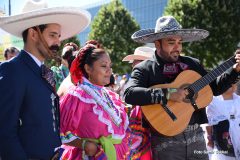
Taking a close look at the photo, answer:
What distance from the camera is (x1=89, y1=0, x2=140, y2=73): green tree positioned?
2905 cm

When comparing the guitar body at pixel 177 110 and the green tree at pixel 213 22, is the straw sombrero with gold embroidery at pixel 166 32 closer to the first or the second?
the guitar body at pixel 177 110

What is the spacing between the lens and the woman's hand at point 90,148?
2.89m

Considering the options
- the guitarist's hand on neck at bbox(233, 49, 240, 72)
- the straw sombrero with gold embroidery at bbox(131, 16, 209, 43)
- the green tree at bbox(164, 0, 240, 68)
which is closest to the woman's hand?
the straw sombrero with gold embroidery at bbox(131, 16, 209, 43)

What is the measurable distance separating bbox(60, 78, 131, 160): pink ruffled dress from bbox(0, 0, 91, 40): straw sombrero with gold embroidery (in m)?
0.63

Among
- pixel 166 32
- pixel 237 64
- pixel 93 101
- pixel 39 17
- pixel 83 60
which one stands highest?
pixel 39 17

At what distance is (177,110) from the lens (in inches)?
142

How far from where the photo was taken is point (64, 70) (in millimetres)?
5359

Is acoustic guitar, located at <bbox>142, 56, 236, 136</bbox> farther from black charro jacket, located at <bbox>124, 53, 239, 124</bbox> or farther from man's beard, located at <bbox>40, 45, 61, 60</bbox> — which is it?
man's beard, located at <bbox>40, 45, 61, 60</bbox>

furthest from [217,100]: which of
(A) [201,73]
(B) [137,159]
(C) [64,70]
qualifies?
(C) [64,70]

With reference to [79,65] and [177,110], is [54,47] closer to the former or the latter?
[79,65]

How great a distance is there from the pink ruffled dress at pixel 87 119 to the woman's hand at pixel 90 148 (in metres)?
0.05

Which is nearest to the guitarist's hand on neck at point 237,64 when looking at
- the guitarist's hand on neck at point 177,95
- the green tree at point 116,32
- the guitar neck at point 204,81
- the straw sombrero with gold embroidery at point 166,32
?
the guitar neck at point 204,81

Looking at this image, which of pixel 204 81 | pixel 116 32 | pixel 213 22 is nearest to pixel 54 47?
pixel 204 81

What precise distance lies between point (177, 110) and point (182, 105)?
8 centimetres
